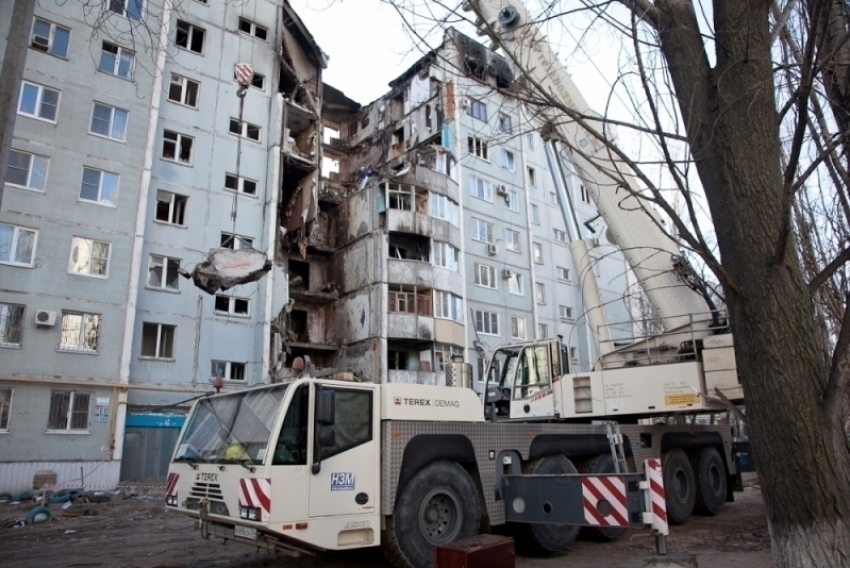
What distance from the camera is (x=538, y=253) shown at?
1554 inches

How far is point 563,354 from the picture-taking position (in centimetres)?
1163

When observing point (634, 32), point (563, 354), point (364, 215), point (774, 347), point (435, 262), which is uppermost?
point (364, 215)

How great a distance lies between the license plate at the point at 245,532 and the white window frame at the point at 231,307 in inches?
765

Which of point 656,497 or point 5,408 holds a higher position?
point 5,408

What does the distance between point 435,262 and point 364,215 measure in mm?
4667

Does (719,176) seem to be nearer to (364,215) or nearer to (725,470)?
(725,470)

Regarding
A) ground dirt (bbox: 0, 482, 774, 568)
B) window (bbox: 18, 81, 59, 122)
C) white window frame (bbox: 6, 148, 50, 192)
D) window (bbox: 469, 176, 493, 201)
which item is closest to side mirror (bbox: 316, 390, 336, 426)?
ground dirt (bbox: 0, 482, 774, 568)

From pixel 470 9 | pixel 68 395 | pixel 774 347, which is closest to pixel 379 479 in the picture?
pixel 774 347

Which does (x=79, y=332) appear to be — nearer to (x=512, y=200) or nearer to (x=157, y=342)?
(x=157, y=342)

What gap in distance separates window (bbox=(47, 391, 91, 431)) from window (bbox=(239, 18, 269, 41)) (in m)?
18.1

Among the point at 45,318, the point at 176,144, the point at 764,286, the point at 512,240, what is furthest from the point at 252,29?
the point at 764,286

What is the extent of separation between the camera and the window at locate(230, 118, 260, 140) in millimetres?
27266

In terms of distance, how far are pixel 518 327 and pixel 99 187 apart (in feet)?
76.7

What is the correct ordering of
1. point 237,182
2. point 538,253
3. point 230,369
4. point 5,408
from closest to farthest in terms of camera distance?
point 5,408 < point 230,369 < point 237,182 < point 538,253
